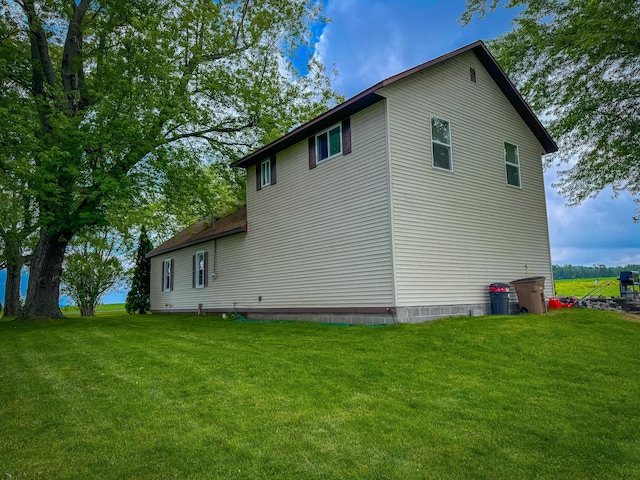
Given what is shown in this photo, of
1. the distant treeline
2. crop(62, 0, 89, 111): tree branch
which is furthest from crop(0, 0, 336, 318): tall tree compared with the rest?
the distant treeline

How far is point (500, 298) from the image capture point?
11.3 meters

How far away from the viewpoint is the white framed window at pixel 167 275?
2103 centimetres

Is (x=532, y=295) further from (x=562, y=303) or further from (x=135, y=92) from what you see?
(x=135, y=92)

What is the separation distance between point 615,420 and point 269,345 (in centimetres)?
546

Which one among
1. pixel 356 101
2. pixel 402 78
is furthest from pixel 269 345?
pixel 402 78

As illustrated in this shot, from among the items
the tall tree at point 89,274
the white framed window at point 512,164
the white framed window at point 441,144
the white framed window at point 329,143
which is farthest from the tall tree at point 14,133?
the white framed window at point 512,164

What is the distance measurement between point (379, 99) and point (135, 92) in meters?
8.80

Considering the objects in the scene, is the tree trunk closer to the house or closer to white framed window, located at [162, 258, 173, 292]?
white framed window, located at [162, 258, 173, 292]

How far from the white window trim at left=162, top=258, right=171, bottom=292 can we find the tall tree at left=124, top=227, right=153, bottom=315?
3.21 m

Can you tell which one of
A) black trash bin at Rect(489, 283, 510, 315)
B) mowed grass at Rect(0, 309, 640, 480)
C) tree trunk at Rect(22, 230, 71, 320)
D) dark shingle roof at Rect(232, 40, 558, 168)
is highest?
dark shingle roof at Rect(232, 40, 558, 168)

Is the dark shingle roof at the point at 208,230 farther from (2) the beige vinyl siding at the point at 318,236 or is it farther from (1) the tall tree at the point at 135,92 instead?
(1) the tall tree at the point at 135,92

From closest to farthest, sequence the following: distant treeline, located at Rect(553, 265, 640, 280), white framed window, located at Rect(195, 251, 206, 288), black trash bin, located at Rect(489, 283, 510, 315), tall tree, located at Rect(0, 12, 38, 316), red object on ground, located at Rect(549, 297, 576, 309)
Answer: black trash bin, located at Rect(489, 283, 510, 315) < tall tree, located at Rect(0, 12, 38, 316) < red object on ground, located at Rect(549, 297, 576, 309) < white framed window, located at Rect(195, 251, 206, 288) < distant treeline, located at Rect(553, 265, 640, 280)

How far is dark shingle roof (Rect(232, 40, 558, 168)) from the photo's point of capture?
10336mm

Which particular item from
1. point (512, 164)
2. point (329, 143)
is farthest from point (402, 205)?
point (512, 164)
